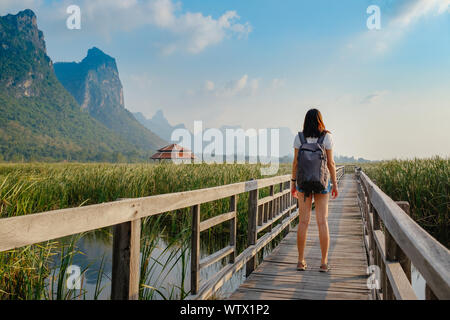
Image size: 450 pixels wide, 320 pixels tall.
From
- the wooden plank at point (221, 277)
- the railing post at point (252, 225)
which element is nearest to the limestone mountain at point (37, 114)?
the railing post at point (252, 225)

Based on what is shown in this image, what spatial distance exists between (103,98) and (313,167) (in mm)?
180938

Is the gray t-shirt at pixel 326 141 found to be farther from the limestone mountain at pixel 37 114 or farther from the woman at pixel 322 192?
the limestone mountain at pixel 37 114

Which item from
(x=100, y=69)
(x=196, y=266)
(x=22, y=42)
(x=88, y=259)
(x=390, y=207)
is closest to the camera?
(x=390, y=207)

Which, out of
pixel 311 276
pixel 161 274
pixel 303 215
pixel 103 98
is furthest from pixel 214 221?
pixel 103 98

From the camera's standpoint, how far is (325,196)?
10.3 ft

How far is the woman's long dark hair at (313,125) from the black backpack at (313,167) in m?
0.11

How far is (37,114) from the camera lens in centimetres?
9250

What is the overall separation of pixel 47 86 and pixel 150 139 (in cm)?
4319

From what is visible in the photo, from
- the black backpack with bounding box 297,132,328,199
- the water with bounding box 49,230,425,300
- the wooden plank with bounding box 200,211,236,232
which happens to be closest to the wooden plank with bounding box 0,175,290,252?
the wooden plank with bounding box 200,211,236,232

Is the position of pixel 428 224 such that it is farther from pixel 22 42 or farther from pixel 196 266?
pixel 22 42

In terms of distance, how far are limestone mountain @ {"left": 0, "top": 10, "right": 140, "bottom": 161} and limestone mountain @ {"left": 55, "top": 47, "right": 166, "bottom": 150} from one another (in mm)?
27278

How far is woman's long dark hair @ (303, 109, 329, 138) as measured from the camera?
121 inches

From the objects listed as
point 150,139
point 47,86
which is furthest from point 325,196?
point 150,139
